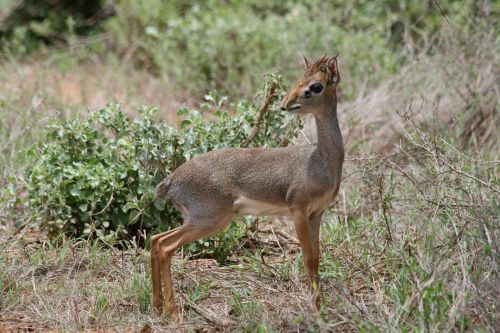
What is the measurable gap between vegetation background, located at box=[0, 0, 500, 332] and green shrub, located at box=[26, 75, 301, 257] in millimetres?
12

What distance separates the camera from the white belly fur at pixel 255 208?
16.6 ft

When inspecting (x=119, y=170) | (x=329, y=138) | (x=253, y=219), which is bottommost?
(x=253, y=219)

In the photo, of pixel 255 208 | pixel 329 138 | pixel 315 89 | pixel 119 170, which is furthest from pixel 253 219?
pixel 315 89

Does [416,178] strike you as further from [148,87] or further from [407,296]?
[148,87]

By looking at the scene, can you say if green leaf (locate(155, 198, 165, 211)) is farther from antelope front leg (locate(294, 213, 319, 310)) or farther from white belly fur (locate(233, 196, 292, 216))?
antelope front leg (locate(294, 213, 319, 310))

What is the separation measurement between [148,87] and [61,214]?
4007 mm

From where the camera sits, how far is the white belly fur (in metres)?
5.07

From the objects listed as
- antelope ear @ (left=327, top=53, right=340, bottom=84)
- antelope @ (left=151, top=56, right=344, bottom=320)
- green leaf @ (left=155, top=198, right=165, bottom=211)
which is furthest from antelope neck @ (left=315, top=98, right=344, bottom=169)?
green leaf @ (left=155, top=198, right=165, bottom=211)

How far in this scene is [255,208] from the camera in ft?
16.7

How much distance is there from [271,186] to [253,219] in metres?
1.18

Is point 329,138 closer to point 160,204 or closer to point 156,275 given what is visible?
point 156,275

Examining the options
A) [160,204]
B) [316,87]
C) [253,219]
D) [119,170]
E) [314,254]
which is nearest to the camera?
[316,87]

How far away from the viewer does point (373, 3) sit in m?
11.3

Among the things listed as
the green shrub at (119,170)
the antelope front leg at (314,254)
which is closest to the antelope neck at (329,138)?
the antelope front leg at (314,254)
